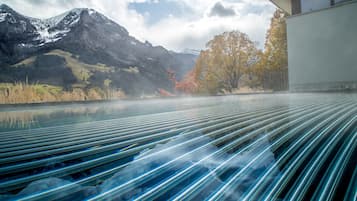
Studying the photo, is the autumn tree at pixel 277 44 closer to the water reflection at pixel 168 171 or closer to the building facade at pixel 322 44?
the building facade at pixel 322 44

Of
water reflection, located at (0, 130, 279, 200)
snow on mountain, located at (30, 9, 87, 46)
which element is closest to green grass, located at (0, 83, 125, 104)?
snow on mountain, located at (30, 9, 87, 46)

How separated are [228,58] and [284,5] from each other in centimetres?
172

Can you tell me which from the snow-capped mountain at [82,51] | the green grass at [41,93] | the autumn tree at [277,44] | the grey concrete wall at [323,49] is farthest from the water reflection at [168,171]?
the autumn tree at [277,44]

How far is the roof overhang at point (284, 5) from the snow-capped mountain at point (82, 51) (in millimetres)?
2942

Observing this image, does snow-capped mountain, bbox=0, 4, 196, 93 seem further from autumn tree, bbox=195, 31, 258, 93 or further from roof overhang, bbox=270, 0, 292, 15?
roof overhang, bbox=270, 0, 292, 15

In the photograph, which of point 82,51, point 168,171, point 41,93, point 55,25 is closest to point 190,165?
point 168,171

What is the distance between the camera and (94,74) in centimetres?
363

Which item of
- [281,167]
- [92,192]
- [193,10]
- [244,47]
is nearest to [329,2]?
[244,47]

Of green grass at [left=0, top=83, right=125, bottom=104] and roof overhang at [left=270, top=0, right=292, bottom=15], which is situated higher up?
roof overhang at [left=270, top=0, right=292, bottom=15]

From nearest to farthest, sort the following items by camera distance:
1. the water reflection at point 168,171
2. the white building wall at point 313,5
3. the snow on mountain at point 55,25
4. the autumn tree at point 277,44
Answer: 1. the water reflection at point 168,171
2. the snow on mountain at point 55,25
3. the white building wall at point 313,5
4. the autumn tree at point 277,44

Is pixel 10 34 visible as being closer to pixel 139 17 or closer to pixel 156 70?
pixel 139 17

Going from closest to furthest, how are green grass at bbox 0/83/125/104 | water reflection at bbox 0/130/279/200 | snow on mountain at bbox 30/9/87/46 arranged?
water reflection at bbox 0/130/279/200 → green grass at bbox 0/83/125/104 → snow on mountain at bbox 30/9/87/46

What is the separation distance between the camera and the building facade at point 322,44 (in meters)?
3.80

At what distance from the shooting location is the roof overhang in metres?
4.68
